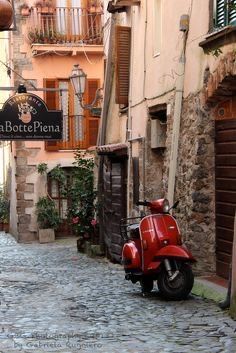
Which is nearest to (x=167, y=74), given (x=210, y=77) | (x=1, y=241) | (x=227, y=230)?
(x=210, y=77)

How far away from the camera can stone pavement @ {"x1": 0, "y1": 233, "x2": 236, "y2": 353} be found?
6.62 meters

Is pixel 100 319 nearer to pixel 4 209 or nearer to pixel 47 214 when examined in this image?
pixel 47 214

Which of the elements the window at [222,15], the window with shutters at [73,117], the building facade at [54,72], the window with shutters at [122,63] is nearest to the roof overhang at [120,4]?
the window with shutters at [122,63]

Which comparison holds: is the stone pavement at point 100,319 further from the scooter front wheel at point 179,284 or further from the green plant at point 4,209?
the green plant at point 4,209

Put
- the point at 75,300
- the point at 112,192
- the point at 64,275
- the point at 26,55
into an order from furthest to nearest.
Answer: the point at 26,55 < the point at 112,192 < the point at 64,275 < the point at 75,300

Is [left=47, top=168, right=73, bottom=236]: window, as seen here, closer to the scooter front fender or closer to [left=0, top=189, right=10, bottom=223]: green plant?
[left=0, top=189, right=10, bottom=223]: green plant

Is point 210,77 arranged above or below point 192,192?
above

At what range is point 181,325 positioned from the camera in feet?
24.7

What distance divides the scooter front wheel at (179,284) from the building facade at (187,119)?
119 cm

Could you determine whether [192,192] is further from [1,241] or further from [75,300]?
[1,241]

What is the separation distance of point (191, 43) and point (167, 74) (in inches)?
53.3

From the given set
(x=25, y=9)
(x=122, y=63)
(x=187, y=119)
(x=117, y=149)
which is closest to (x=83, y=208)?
(x=117, y=149)

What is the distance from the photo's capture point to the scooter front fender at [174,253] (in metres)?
8.98

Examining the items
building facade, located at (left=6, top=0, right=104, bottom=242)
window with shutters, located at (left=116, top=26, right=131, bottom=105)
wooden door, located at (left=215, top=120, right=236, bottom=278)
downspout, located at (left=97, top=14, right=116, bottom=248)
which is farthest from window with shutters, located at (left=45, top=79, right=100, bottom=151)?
wooden door, located at (left=215, top=120, right=236, bottom=278)
